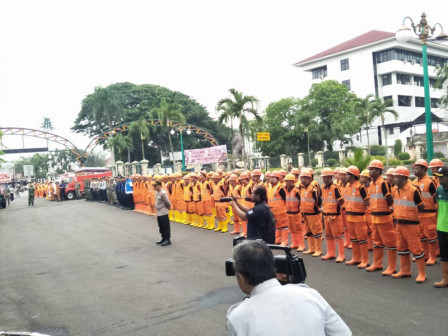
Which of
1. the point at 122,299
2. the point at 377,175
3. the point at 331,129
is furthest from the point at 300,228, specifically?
the point at 331,129

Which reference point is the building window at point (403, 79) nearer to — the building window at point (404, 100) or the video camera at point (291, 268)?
Result: the building window at point (404, 100)

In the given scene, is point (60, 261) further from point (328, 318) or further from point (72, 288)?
point (328, 318)

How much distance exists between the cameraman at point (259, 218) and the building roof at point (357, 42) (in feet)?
186

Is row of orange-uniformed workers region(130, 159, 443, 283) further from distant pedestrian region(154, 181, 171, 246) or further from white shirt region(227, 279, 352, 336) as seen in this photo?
white shirt region(227, 279, 352, 336)

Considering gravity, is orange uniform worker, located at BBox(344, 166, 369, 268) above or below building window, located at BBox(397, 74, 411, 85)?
below

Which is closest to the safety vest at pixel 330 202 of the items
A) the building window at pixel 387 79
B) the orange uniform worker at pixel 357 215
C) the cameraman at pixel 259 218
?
the orange uniform worker at pixel 357 215

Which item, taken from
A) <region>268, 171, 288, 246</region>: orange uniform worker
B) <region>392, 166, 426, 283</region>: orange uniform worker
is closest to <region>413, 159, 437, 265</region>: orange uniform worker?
<region>392, 166, 426, 283</region>: orange uniform worker

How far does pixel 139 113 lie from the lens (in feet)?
214

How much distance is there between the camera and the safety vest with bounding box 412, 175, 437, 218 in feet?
25.7

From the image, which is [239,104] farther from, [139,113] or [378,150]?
[139,113]

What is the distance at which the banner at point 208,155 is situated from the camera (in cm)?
4031

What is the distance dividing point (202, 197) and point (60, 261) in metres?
5.61

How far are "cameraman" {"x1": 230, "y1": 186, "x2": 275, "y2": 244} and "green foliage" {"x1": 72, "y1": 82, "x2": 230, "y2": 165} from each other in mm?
55061

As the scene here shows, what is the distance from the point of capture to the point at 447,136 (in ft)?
112
